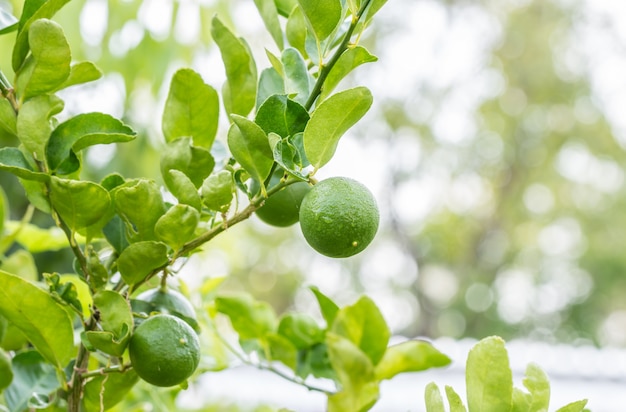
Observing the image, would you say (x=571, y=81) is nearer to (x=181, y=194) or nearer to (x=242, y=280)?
(x=242, y=280)

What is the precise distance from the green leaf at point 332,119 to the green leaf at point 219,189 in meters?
0.04

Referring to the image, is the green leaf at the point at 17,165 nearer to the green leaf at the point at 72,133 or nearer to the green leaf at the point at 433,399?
the green leaf at the point at 72,133

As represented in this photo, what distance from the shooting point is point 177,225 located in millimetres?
277

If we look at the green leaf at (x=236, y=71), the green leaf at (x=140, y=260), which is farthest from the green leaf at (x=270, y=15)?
the green leaf at (x=140, y=260)

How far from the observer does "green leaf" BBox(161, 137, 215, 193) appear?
307 mm

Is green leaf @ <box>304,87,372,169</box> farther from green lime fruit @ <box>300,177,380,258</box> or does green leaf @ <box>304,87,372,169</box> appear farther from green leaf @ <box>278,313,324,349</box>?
green leaf @ <box>278,313,324,349</box>

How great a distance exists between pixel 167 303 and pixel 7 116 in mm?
110

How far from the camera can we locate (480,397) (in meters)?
0.27

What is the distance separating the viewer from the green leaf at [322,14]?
0.89 ft

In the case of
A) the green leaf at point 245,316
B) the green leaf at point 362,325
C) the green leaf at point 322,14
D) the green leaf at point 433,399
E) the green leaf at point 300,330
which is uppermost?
the green leaf at point 322,14

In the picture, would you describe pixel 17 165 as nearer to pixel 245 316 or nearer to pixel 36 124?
pixel 36 124

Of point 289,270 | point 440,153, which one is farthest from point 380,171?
point 289,270

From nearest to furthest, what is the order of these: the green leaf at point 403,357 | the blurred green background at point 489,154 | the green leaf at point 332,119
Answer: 1. the green leaf at point 332,119
2. the green leaf at point 403,357
3. the blurred green background at point 489,154

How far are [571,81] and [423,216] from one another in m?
2.05
